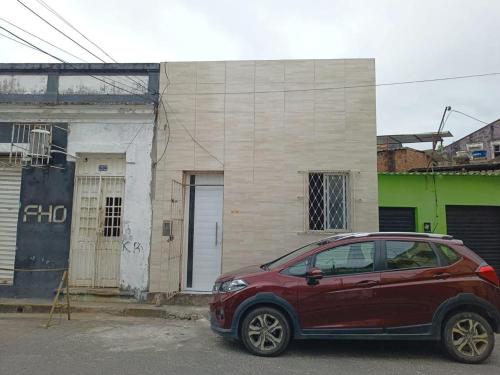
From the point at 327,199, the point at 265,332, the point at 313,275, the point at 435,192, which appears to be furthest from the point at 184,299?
the point at 435,192

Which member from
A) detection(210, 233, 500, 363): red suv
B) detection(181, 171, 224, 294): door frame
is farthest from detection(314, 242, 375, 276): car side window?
detection(181, 171, 224, 294): door frame

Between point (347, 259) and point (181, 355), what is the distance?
105 inches

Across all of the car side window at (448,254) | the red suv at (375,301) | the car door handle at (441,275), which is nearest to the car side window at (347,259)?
the red suv at (375,301)

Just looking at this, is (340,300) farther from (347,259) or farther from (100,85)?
(100,85)

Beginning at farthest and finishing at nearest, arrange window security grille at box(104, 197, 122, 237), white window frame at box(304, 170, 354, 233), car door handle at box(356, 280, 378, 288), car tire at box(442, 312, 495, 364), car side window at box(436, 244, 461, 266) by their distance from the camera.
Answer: window security grille at box(104, 197, 122, 237) → white window frame at box(304, 170, 354, 233) → car side window at box(436, 244, 461, 266) → car door handle at box(356, 280, 378, 288) → car tire at box(442, 312, 495, 364)

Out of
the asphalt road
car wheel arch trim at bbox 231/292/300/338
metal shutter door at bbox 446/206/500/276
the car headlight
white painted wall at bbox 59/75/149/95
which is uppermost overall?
white painted wall at bbox 59/75/149/95

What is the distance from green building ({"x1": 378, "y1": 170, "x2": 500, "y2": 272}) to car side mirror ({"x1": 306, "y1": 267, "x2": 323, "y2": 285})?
535cm

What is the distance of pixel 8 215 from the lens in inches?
372

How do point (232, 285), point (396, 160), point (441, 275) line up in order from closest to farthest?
point (441, 275) → point (232, 285) → point (396, 160)

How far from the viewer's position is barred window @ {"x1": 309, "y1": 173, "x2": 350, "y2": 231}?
360 inches

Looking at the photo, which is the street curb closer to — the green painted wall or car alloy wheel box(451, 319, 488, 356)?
car alloy wheel box(451, 319, 488, 356)

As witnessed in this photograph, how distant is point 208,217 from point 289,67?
385 cm

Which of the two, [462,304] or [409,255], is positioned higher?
[409,255]

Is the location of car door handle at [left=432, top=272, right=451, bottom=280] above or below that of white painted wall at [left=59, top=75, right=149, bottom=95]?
below
